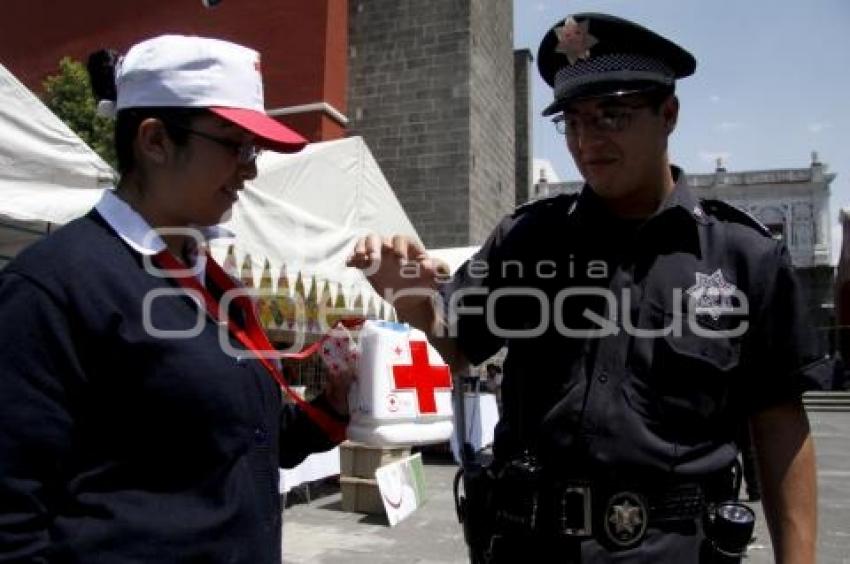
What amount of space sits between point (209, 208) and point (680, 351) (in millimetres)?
1028

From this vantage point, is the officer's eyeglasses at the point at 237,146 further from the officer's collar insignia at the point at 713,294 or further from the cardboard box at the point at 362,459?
the cardboard box at the point at 362,459

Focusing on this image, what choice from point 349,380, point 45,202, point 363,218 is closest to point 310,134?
point 363,218

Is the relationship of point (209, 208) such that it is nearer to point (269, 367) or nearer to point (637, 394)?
point (269, 367)

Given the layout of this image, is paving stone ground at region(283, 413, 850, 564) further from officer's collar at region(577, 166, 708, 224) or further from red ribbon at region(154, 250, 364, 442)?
red ribbon at region(154, 250, 364, 442)

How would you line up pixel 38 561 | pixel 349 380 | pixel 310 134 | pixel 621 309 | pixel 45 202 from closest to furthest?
1. pixel 38 561
2. pixel 621 309
3. pixel 349 380
4. pixel 45 202
5. pixel 310 134

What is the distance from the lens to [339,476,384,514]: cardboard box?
6891mm

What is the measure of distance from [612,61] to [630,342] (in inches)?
24.6

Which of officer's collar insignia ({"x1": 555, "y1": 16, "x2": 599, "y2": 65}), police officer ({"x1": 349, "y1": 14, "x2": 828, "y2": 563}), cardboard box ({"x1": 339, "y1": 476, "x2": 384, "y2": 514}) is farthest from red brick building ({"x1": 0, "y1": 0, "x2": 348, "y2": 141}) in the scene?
police officer ({"x1": 349, "y1": 14, "x2": 828, "y2": 563})

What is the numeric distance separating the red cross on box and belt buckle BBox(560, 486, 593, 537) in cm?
74

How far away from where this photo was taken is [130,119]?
151 cm

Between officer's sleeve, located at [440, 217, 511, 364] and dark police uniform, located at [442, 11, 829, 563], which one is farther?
officer's sleeve, located at [440, 217, 511, 364]

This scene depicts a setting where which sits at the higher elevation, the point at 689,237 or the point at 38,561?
the point at 689,237

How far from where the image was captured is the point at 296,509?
707cm

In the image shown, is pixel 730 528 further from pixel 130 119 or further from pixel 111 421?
pixel 130 119
